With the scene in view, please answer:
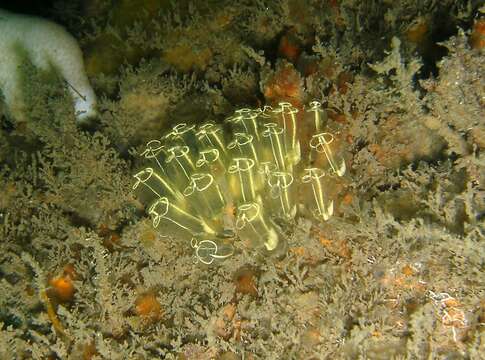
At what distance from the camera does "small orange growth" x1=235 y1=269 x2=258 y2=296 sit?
11.1 ft

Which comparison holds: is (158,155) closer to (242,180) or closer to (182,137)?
(182,137)

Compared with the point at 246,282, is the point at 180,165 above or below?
above

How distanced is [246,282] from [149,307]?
3.07 ft

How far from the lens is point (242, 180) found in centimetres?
305

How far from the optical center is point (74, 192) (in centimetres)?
416

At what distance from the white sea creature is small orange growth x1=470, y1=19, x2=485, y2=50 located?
418 centimetres

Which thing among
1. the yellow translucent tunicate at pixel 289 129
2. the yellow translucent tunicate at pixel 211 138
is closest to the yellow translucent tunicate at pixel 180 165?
the yellow translucent tunicate at pixel 211 138

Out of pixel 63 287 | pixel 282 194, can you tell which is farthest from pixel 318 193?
pixel 63 287

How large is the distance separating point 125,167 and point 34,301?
5.08 feet

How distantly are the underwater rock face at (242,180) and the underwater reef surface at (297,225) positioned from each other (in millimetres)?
136

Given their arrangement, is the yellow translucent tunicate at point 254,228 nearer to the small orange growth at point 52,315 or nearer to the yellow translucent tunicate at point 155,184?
the yellow translucent tunicate at point 155,184

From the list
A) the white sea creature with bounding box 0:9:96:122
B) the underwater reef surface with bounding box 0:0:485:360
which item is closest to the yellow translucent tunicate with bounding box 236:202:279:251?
the underwater reef surface with bounding box 0:0:485:360

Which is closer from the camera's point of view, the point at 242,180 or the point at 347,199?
the point at 242,180

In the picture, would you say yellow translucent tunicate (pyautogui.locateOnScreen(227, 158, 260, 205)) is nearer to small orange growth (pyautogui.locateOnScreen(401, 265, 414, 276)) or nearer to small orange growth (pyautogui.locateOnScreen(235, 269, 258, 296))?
small orange growth (pyautogui.locateOnScreen(235, 269, 258, 296))
